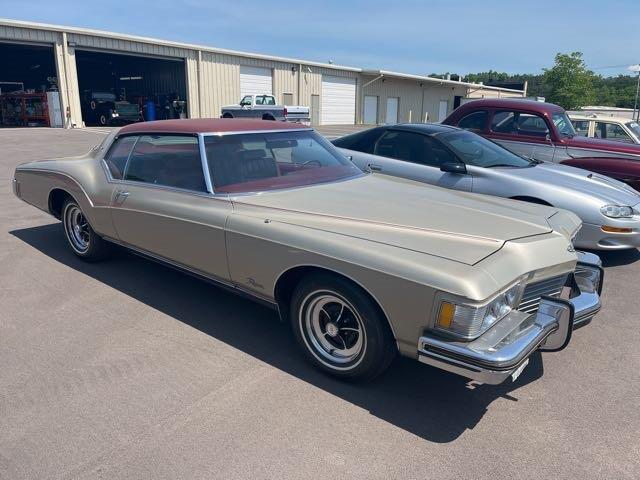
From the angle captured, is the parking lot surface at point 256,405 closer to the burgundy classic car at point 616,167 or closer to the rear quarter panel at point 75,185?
the rear quarter panel at point 75,185

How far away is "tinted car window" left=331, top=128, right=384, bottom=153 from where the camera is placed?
6562 millimetres

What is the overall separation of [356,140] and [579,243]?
9.88ft

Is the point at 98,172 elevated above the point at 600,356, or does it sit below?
above

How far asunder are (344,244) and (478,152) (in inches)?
154

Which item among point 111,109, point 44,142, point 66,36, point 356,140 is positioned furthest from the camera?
point 111,109

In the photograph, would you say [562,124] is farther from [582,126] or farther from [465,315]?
[465,315]

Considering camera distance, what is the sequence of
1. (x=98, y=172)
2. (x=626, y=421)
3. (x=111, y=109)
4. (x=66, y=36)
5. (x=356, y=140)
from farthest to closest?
(x=111, y=109) < (x=66, y=36) < (x=356, y=140) < (x=98, y=172) < (x=626, y=421)

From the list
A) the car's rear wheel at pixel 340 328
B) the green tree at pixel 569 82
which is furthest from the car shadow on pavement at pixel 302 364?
the green tree at pixel 569 82

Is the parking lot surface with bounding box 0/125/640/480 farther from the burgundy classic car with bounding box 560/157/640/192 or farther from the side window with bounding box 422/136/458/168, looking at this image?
the burgundy classic car with bounding box 560/157/640/192

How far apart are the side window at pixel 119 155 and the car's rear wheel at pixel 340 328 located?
235 cm

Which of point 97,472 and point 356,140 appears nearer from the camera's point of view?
point 97,472

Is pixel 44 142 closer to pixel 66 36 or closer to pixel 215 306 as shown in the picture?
pixel 66 36

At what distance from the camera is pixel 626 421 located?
2.78m

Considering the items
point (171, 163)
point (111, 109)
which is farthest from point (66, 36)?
point (171, 163)
